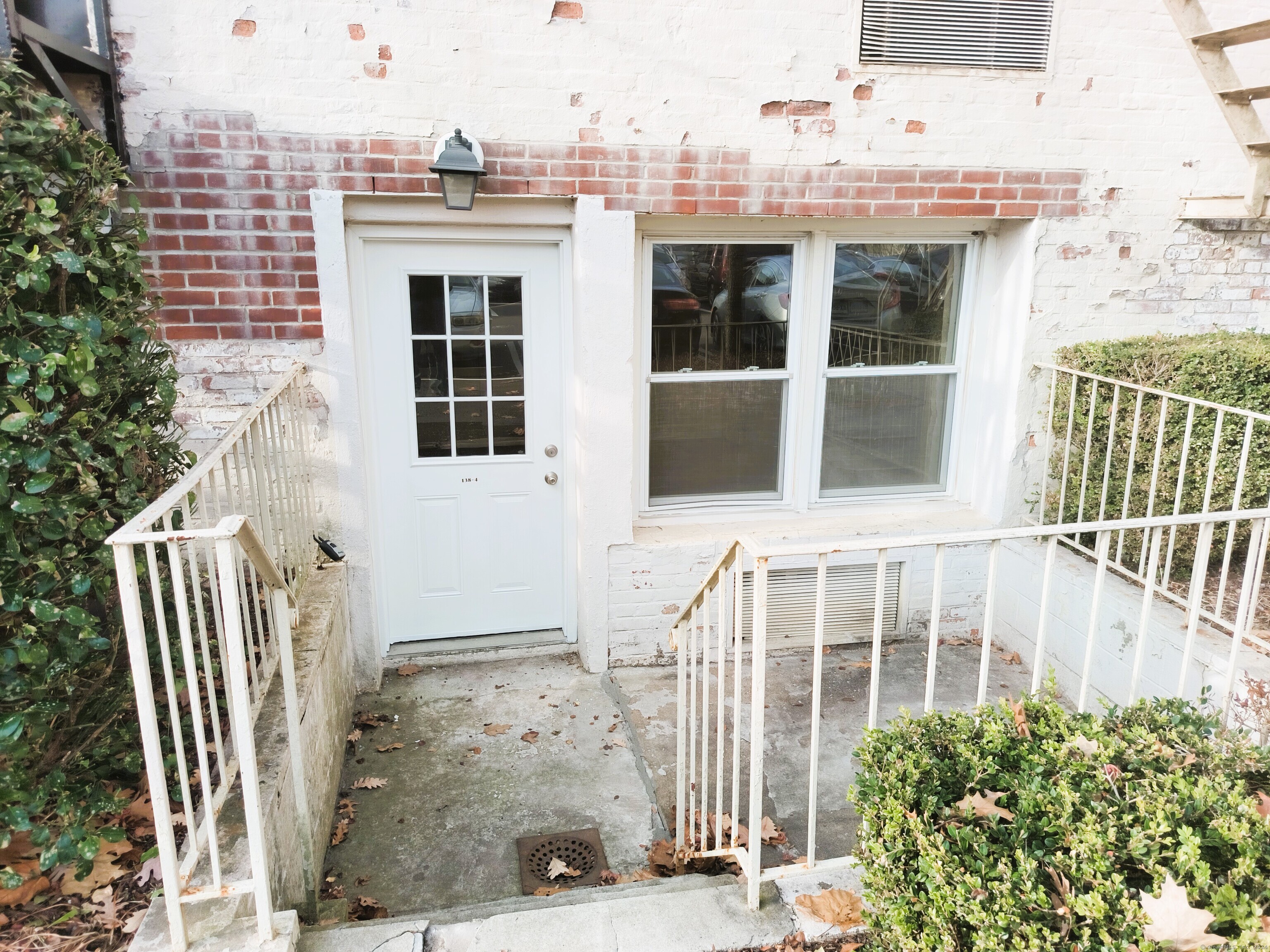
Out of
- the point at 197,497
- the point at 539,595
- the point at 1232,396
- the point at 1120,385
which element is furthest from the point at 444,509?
the point at 1232,396

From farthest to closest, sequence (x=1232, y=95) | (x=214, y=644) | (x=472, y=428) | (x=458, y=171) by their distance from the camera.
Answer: (x=472, y=428) < (x=1232, y=95) < (x=458, y=171) < (x=214, y=644)

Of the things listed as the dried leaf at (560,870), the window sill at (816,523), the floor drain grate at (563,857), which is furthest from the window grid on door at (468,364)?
the dried leaf at (560,870)

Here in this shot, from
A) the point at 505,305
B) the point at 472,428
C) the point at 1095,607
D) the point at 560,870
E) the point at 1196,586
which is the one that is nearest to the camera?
the point at 1095,607

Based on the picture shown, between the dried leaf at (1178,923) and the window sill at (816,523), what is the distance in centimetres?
303

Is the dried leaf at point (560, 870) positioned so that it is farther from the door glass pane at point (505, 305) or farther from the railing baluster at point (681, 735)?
the door glass pane at point (505, 305)

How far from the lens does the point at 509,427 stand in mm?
4449

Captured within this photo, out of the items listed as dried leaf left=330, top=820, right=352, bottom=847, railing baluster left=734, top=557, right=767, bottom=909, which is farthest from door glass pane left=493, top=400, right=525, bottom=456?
railing baluster left=734, top=557, right=767, bottom=909

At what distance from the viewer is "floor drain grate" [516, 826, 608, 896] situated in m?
3.10

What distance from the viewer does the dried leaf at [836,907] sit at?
2.28 metres

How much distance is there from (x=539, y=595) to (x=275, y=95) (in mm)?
2771

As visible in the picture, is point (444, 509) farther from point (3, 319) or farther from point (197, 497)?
point (3, 319)

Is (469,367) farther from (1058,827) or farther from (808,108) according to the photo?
(1058,827)

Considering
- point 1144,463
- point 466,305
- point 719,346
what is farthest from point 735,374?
point 1144,463

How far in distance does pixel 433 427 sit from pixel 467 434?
7.0 inches
